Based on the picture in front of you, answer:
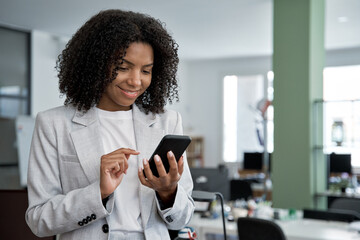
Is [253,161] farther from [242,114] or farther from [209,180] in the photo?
[209,180]

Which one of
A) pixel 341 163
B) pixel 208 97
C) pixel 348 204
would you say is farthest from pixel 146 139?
pixel 208 97

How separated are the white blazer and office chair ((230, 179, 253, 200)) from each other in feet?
17.1

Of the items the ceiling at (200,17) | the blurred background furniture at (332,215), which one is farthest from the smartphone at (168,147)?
the ceiling at (200,17)

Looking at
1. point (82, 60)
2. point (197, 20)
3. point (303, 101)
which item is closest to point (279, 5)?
point (303, 101)

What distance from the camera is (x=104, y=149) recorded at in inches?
50.0

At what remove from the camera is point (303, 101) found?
494 centimetres

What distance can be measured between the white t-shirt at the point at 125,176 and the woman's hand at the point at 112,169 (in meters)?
0.10

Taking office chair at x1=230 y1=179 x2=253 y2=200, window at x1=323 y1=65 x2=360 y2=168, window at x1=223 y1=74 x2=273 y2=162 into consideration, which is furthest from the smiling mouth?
window at x1=223 y1=74 x2=273 y2=162

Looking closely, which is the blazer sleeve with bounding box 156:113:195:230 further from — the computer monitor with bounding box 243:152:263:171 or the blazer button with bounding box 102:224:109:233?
the computer monitor with bounding box 243:152:263:171

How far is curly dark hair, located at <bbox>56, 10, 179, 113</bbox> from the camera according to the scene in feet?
4.02

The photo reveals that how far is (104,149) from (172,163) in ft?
0.78

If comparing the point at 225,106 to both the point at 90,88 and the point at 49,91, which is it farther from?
the point at 90,88

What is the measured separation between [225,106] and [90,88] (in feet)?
28.7

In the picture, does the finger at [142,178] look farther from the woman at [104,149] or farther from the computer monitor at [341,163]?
the computer monitor at [341,163]
